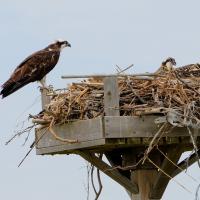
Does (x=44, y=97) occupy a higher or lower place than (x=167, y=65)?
lower

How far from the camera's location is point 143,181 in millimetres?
9047

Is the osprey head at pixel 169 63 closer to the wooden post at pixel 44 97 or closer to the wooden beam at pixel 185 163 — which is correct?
the wooden beam at pixel 185 163

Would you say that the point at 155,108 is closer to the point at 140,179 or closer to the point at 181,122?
the point at 181,122

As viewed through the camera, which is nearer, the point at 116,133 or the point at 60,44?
the point at 116,133

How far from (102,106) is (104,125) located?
0.31 metres

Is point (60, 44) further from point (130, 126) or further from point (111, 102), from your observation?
point (130, 126)

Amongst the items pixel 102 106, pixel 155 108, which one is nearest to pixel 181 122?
pixel 155 108

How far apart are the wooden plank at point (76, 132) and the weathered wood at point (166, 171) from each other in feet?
3.48

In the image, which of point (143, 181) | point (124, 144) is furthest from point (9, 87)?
point (124, 144)

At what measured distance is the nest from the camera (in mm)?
7926

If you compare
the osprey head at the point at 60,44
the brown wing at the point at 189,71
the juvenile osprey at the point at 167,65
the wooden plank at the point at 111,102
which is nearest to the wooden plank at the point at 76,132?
the wooden plank at the point at 111,102

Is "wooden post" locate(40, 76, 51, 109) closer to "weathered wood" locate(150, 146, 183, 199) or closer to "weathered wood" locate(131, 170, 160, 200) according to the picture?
"weathered wood" locate(131, 170, 160, 200)

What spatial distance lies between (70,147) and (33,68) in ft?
7.59

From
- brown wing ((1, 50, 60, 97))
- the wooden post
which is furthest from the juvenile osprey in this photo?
brown wing ((1, 50, 60, 97))
